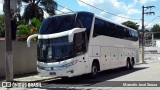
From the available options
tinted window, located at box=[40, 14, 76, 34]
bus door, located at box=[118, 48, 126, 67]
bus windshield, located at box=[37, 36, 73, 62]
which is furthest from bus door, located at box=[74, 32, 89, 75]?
bus door, located at box=[118, 48, 126, 67]

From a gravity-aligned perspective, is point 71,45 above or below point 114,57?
Answer: above

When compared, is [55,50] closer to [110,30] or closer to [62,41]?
[62,41]

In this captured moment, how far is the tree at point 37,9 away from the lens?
40312 millimetres

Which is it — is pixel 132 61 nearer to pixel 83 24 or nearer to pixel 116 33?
pixel 116 33

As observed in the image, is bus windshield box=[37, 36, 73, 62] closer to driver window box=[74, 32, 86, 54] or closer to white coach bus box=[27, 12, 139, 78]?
white coach bus box=[27, 12, 139, 78]

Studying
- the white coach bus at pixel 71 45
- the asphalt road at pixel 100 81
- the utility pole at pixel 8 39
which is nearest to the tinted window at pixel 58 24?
the white coach bus at pixel 71 45

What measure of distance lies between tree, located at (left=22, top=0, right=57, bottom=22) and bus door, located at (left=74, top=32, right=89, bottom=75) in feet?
76.6

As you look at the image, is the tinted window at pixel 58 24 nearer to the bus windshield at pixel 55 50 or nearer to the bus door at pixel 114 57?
the bus windshield at pixel 55 50

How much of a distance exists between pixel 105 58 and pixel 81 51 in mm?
4293

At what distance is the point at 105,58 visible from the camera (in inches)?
839

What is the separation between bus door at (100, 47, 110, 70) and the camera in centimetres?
2075

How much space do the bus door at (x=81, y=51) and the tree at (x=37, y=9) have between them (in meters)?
23.4

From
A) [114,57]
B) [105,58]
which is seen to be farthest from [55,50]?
[114,57]

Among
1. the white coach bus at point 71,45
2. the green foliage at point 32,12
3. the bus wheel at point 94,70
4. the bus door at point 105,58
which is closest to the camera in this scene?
the white coach bus at point 71,45
